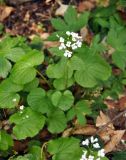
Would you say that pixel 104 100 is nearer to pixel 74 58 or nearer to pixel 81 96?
pixel 81 96

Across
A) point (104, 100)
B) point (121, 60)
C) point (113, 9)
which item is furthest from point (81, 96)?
point (113, 9)

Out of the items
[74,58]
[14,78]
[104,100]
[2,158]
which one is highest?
[74,58]

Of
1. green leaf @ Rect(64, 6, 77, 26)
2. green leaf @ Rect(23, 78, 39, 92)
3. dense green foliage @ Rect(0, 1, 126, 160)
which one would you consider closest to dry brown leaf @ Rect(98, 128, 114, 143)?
dense green foliage @ Rect(0, 1, 126, 160)

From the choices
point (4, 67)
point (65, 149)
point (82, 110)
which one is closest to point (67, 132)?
point (82, 110)

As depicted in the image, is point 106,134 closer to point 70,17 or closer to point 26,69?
point 26,69

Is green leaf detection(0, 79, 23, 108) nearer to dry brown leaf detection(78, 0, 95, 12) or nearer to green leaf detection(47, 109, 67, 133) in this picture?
green leaf detection(47, 109, 67, 133)
